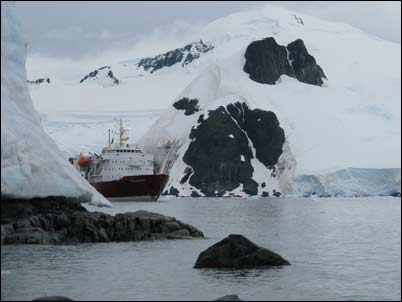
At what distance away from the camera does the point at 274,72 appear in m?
181

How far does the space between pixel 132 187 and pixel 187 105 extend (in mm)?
78177

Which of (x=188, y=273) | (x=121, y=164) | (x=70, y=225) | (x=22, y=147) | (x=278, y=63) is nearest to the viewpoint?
(x=188, y=273)

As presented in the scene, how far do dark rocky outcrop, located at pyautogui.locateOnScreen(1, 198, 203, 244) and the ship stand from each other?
62.0 metres

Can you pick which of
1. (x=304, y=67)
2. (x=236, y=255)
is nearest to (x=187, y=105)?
(x=304, y=67)

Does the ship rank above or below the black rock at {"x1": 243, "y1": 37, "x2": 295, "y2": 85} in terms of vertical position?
below

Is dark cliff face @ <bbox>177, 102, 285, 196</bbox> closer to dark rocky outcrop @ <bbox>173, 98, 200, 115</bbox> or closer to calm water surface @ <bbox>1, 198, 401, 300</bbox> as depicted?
dark rocky outcrop @ <bbox>173, 98, 200, 115</bbox>

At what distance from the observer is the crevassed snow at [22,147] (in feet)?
93.9

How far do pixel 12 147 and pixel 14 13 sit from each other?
26.1 feet

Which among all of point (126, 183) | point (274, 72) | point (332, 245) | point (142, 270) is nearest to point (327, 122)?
point (274, 72)

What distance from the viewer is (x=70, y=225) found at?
3700 centimetres

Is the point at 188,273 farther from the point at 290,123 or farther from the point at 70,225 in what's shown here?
the point at 290,123

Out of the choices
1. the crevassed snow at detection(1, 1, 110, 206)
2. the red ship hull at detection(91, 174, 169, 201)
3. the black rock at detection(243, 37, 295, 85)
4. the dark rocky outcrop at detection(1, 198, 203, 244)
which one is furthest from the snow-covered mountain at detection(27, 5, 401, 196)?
the crevassed snow at detection(1, 1, 110, 206)

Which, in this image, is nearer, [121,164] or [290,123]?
[121,164]

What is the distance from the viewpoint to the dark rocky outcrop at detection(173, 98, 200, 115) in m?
180
